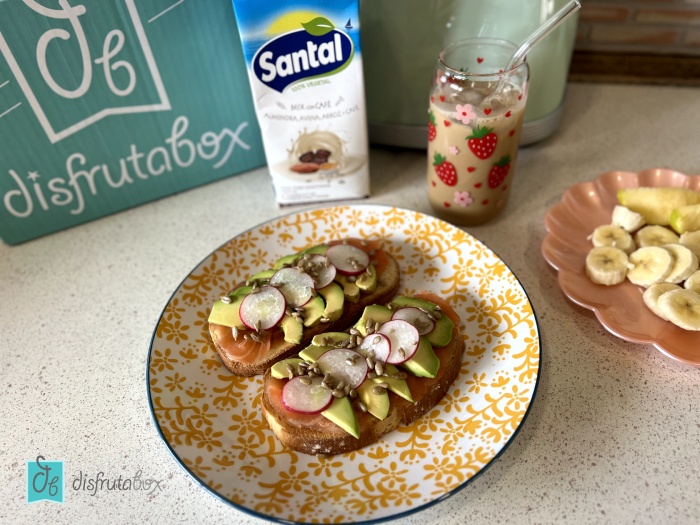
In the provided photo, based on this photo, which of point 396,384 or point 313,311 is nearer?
point 396,384

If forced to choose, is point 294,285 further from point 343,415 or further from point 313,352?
point 343,415

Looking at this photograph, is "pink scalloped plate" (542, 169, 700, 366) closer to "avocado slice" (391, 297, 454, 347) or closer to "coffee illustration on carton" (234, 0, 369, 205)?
"avocado slice" (391, 297, 454, 347)

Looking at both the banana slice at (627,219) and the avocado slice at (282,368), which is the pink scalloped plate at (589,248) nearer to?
the banana slice at (627,219)

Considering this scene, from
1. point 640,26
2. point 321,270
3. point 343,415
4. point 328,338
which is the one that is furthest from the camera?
point 640,26

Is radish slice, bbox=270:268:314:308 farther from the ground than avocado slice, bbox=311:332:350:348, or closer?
farther from the ground

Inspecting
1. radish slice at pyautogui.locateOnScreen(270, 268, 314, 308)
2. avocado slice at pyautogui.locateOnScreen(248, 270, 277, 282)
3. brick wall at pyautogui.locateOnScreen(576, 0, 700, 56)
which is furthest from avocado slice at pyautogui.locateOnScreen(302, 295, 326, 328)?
brick wall at pyautogui.locateOnScreen(576, 0, 700, 56)

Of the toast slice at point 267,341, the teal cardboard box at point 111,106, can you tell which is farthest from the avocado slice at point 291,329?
the teal cardboard box at point 111,106

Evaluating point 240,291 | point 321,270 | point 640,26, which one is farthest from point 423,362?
point 640,26
